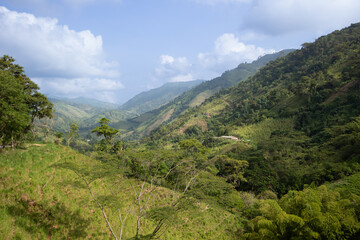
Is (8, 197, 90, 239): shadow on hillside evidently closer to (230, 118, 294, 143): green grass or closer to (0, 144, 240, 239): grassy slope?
(0, 144, 240, 239): grassy slope

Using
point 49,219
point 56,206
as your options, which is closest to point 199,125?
point 56,206

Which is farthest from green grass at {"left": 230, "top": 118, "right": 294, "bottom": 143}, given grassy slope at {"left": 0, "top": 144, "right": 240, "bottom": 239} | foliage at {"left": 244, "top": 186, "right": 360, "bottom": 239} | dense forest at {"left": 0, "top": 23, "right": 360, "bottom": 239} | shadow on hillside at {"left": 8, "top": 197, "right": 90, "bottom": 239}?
shadow on hillside at {"left": 8, "top": 197, "right": 90, "bottom": 239}

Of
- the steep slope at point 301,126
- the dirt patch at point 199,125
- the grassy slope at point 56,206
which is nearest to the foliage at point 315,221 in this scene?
the grassy slope at point 56,206

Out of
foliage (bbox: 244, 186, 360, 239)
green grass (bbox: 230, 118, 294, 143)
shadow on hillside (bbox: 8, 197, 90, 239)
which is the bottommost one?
green grass (bbox: 230, 118, 294, 143)

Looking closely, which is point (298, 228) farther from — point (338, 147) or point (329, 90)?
point (329, 90)

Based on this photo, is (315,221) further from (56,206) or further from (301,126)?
(301,126)
